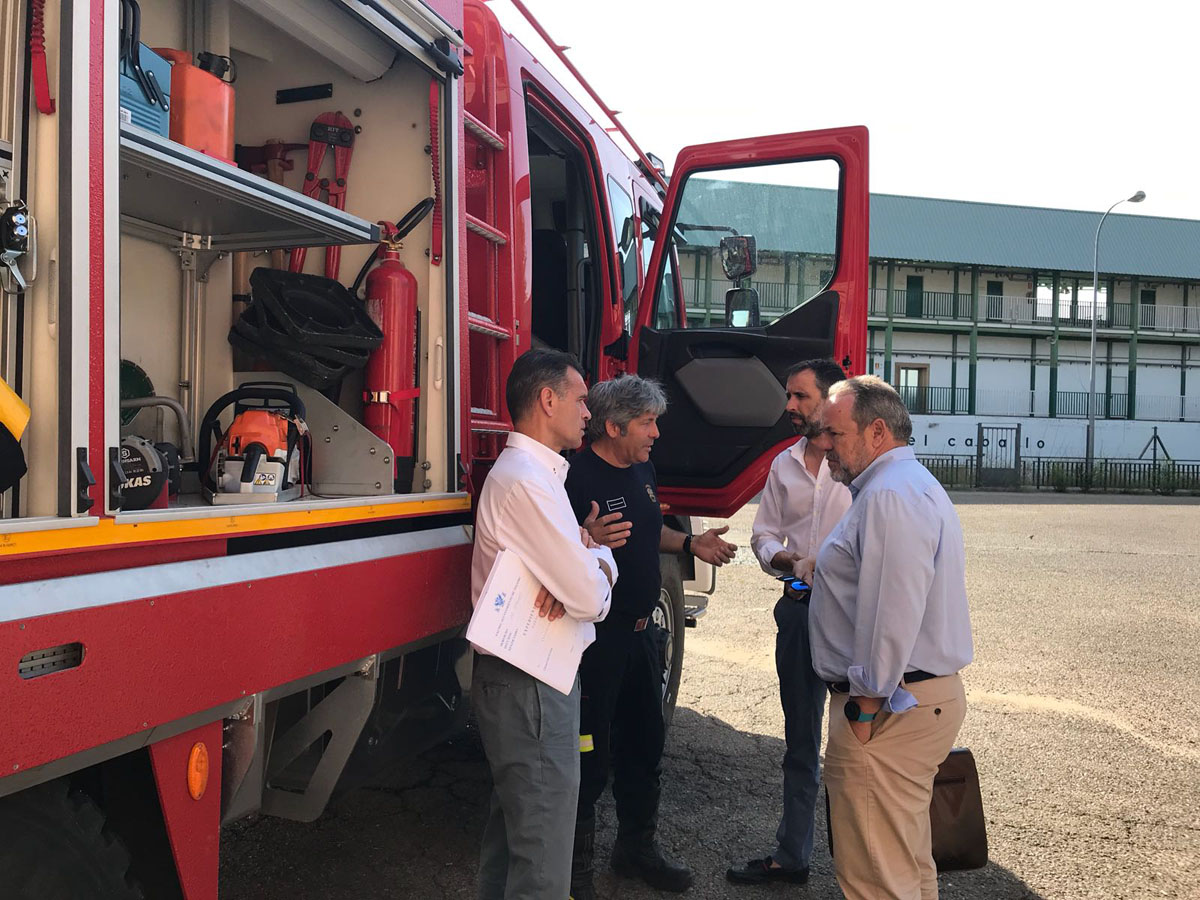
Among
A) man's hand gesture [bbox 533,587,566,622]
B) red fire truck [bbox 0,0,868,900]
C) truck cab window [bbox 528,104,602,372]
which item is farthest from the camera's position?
truck cab window [bbox 528,104,602,372]

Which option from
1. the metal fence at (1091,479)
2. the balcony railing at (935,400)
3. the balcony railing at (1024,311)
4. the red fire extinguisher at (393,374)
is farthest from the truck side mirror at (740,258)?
the balcony railing at (1024,311)

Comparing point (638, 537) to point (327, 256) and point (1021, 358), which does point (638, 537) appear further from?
point (1021, 358)

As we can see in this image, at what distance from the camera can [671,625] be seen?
4.72m

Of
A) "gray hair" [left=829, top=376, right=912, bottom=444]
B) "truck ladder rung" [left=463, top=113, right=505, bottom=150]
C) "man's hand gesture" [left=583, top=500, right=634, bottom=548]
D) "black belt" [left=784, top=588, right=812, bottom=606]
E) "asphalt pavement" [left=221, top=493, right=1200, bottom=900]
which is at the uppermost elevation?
"truck ladder rung" [left=463, top=113, right=505, bottom=150]

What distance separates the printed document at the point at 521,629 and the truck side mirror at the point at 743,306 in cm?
226

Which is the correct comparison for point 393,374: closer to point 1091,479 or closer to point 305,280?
point 305,280

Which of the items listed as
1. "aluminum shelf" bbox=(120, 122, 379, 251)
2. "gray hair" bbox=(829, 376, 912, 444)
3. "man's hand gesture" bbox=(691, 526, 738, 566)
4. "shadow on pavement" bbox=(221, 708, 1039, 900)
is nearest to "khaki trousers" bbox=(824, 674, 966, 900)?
"gray hair" bbox=(829, 376, 912, 444)

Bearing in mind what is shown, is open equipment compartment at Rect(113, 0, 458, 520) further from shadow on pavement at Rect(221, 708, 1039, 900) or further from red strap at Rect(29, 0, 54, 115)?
shadow on pavement at Rect(221, 708, 1039, 900)

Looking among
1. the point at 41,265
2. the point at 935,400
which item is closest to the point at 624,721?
the point at 41,265

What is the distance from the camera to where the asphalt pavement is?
363 centimetres

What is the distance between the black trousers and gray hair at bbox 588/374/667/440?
660mm

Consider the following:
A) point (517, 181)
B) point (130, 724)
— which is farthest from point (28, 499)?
point (517, 181)

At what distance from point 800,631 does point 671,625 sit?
1.19m

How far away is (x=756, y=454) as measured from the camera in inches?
176
